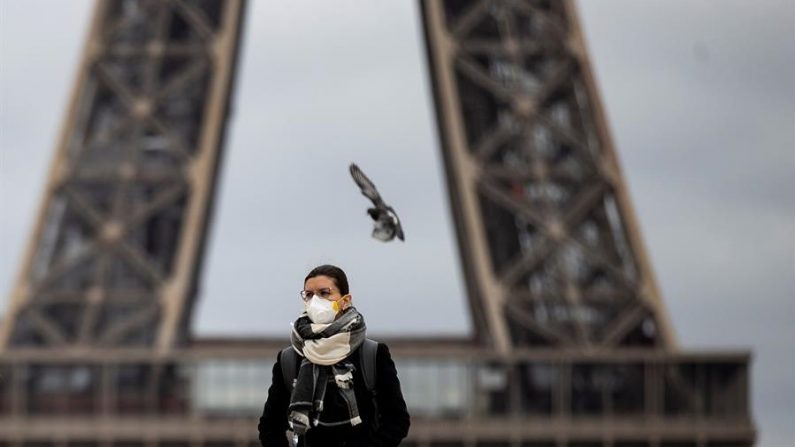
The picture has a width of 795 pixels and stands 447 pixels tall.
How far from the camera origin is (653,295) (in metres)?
82.2

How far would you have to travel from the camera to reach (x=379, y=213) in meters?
11.2

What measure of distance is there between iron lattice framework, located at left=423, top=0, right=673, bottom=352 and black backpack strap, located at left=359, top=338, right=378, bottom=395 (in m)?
71.5

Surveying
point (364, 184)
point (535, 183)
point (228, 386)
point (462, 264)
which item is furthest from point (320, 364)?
point (462, 264)

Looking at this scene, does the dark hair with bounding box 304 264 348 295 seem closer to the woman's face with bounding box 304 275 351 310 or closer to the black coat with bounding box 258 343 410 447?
the woman's face with bounding box 304 275 351 310

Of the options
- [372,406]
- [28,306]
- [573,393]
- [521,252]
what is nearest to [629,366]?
[573,393]

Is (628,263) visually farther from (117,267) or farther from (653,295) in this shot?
(117,267)

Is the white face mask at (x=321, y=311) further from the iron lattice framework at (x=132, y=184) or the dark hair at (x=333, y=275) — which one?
the iron lattice framework at (x=132, y=184)

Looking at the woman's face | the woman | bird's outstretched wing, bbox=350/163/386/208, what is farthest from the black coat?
bird's outstretched wing, bbox=350/163/386/208

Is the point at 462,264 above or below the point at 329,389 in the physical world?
above

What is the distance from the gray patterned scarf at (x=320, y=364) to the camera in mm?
9062

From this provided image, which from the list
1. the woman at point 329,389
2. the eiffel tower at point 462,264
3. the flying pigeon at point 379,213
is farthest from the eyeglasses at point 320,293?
the eiffel tower at point 462,264

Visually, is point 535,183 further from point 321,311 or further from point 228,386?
point 321,311

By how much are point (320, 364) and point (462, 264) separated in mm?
80114

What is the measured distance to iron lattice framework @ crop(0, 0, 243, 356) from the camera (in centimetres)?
8312
